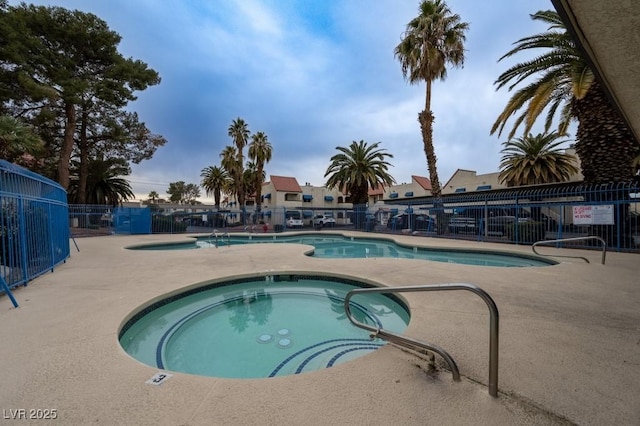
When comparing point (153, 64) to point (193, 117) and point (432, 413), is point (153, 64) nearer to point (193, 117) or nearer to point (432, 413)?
point (193, 117)

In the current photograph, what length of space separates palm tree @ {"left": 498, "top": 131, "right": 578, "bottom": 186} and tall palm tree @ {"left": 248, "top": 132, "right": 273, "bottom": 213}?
840 inches

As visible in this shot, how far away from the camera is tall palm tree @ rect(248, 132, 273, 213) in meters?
27.3

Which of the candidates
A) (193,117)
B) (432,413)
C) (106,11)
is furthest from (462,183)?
(106,11)

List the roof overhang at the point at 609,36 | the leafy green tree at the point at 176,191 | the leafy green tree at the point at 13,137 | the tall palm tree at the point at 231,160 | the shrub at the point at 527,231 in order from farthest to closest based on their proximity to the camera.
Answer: the leafy green tree at the point at 176,191 → the tall palm tree at the point at 231,160 → the shrub at the point at 527,231 → the leafy green tree at the point at 13,137 → the roof overhang at the point at 609,36

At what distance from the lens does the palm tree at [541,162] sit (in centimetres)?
1980

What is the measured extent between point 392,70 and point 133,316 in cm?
1796

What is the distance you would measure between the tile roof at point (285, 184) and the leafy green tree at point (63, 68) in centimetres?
1872

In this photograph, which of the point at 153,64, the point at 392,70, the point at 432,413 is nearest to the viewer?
the point at 432,413

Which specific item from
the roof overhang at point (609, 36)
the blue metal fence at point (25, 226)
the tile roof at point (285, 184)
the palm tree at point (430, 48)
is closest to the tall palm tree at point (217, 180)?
the tile roof at point (285, 184)

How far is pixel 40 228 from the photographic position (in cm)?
584

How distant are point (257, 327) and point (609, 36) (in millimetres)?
5354

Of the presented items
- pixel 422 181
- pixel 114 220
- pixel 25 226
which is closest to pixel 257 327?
pixel 25 226

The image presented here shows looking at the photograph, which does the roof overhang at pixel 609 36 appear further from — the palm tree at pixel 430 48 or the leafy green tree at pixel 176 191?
the leafy green tree at pixel 176 191

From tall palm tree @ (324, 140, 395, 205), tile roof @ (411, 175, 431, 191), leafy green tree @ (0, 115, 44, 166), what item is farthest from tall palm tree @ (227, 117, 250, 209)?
tile roof @ (411, 175, 431, 191)
